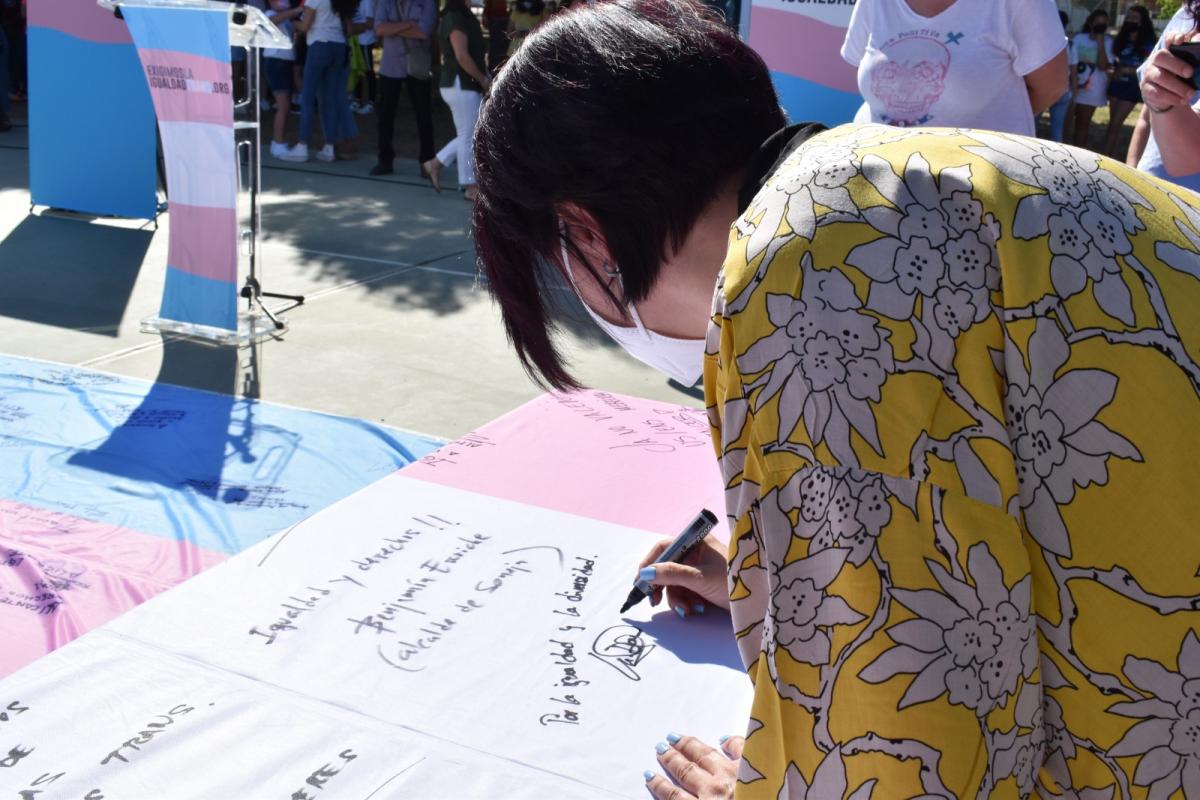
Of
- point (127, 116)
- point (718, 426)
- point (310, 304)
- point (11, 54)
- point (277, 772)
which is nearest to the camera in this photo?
point (718, 426)

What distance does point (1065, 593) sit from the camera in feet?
2.46

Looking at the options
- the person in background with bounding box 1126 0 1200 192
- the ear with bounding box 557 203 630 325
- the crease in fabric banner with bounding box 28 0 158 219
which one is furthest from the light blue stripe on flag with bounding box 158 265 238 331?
the ear with bounding box 557 203 630 325

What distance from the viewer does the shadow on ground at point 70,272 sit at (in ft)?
14.5

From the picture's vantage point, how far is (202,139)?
406 cm

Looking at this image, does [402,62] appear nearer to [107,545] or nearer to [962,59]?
[962,59]

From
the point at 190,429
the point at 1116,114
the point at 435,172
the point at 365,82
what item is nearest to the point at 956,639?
the point at 190,429

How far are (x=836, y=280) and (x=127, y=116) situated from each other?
19.4 feet

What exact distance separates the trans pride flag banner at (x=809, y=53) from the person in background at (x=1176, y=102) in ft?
7.62

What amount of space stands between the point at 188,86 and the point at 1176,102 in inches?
120

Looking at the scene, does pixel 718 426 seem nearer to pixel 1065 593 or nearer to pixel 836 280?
pixel 836 280

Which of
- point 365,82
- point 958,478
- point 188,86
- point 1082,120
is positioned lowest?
point 365,82

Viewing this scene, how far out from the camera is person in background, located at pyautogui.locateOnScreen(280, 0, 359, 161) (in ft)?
26.4

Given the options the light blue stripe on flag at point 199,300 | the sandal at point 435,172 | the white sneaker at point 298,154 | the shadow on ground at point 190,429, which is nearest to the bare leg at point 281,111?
the white sneaker at point 298,154

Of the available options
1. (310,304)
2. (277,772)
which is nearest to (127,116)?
(310,304)
